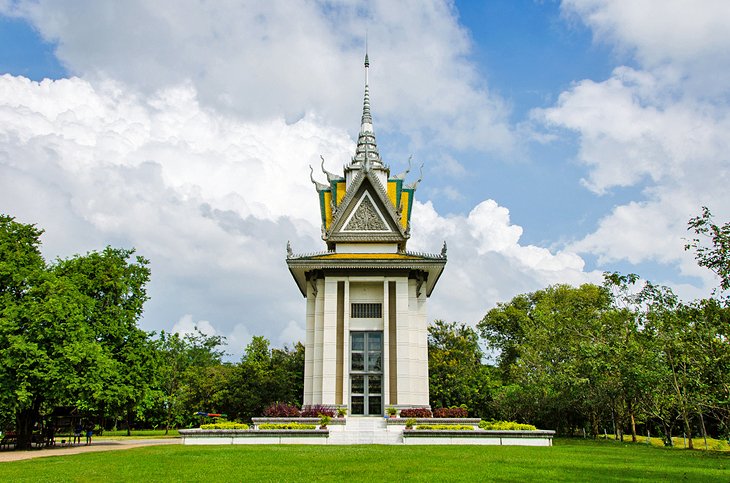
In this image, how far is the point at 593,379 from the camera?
2912 centimetres

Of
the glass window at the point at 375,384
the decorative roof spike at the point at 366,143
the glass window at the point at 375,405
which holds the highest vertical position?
the decorative roof spike at the point at 366,143

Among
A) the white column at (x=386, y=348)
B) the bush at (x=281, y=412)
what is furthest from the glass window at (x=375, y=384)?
the bush at (x=281, y=412)

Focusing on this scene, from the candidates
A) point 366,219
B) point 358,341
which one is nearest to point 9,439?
point 358,341

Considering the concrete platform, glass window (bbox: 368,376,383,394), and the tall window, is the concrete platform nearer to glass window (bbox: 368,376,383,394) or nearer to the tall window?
glass window (bbox: 368,376,383,394)

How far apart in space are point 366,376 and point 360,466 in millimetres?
17366

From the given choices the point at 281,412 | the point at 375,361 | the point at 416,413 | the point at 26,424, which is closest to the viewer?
the point at 26,424

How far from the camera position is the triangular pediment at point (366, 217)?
33.1 meters

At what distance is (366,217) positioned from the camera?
110 ft

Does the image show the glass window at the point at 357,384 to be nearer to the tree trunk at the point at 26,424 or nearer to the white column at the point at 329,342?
the white column at the point at 329,342

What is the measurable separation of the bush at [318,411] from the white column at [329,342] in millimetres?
648

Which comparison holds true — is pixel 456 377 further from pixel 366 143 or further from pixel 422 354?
pixel 366 143

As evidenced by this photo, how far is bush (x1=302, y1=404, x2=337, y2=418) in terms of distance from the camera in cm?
2694

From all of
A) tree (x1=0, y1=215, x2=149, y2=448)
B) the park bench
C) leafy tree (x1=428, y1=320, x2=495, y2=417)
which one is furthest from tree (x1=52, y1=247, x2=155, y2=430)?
leafy tree (x1=428, y1=320, x2=495, y2=417)

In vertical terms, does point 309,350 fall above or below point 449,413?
above
